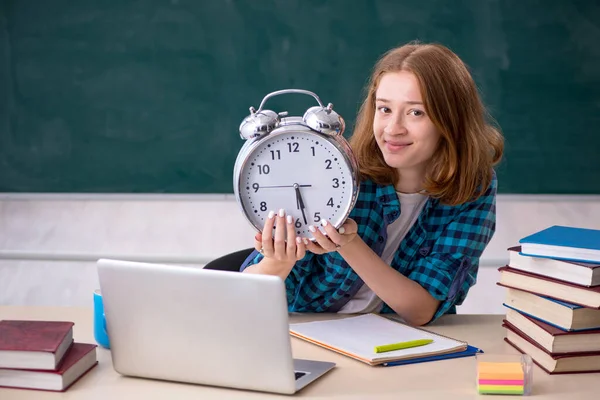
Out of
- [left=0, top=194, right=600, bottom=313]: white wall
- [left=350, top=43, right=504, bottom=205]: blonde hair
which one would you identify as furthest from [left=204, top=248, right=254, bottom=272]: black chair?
[left=0, top=194, right=600, bottom=313]: white wall

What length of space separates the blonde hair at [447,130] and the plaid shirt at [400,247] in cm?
4

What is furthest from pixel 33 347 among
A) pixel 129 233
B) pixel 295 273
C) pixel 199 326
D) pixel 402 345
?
pixel 129 233

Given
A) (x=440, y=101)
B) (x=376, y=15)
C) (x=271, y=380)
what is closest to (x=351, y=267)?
(x=440, y=101)

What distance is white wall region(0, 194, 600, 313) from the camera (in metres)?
4.13

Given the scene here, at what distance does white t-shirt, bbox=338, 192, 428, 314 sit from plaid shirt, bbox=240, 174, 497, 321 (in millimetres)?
37

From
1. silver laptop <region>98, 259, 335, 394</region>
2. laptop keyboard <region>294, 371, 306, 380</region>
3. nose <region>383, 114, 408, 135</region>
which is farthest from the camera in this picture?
nose <region>383, 114, 408, 135</region>

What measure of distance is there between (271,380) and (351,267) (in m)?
0.63

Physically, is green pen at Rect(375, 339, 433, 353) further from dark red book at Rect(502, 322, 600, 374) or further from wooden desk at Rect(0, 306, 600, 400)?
dark red book at Rect(502, 322, 600, 374)

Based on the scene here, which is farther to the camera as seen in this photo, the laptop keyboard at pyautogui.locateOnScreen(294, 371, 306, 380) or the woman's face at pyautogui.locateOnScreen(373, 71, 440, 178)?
the woman's face at pyautogui.locateOnScreen(373, 71, 440, 178)

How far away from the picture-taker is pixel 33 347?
1.40 meters

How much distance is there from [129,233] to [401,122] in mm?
2665

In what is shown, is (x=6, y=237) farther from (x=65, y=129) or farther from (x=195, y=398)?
(x=195, y=398)

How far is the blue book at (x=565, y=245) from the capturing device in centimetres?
155

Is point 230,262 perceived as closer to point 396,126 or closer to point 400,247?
point 400,247
